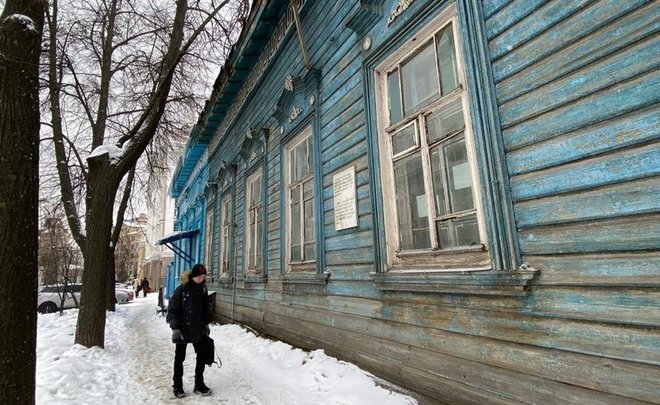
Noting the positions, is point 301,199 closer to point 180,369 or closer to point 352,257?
point 352,257

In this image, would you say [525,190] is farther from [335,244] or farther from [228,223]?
[228,223]

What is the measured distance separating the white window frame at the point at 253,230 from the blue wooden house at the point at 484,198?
1.70m

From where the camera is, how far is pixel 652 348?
1.88 metres

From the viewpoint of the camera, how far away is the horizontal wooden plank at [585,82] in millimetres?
1966

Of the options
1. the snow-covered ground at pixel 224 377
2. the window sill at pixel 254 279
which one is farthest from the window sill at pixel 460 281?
the window sill at pixel 254 279

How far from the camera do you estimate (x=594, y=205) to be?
2146 millimetres

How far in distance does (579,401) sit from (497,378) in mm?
539

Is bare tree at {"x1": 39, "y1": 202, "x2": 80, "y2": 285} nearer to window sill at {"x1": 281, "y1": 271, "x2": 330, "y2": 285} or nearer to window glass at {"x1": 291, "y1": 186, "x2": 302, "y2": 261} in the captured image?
window glass at {"x1": 291, "y1": 186, "x2": 302, "y2": 261}

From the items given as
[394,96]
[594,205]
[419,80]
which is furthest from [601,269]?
[394,96]

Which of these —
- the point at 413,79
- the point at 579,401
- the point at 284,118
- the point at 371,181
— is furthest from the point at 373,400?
the point at 284,118

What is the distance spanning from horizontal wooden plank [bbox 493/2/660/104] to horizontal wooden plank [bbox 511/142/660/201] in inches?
22.1

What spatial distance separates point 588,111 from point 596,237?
2.33ft

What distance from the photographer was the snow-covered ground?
3802 millimetres

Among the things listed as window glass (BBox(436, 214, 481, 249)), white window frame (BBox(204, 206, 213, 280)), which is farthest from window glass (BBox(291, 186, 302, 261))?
white window frame (BBox(204, 206, 213, 280))
